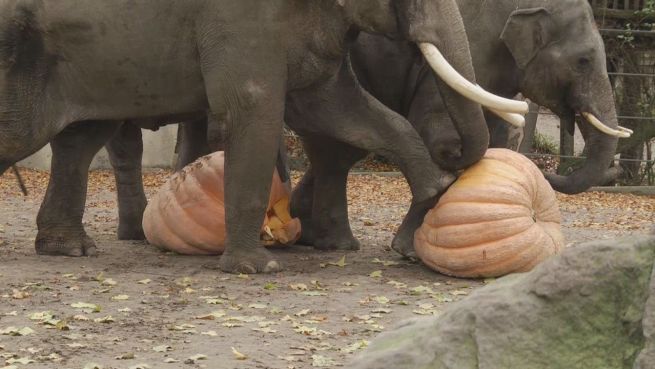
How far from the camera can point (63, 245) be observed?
8430 mm

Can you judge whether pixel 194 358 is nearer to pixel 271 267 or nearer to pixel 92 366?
pixel 92 366

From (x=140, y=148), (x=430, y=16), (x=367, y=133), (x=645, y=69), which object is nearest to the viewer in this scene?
(x=430, y=16)

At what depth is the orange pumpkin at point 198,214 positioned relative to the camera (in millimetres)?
8422

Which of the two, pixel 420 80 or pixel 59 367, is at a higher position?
pixel 420 80

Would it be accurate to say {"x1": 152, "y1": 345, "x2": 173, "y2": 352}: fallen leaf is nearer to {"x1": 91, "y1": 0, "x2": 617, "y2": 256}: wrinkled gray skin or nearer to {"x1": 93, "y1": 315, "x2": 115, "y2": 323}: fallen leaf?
{"x1": 93, "y1": 315, "x2": 115, "y2": 323}: fallen leaf

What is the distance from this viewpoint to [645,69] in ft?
52.9

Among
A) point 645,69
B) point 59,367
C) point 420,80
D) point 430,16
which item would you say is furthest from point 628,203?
point 59,367

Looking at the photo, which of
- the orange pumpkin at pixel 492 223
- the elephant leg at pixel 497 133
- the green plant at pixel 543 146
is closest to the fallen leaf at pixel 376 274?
the orange pumpkin at pixel 492 223

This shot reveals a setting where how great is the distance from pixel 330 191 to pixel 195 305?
89.7 inches

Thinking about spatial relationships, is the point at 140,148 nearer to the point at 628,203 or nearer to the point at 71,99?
the point at 71,99

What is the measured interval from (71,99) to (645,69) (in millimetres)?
9779

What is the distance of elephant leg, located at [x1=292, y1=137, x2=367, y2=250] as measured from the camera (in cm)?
877

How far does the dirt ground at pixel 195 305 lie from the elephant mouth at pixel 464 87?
1.05 m

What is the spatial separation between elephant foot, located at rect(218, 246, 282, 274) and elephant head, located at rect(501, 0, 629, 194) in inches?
86.4
